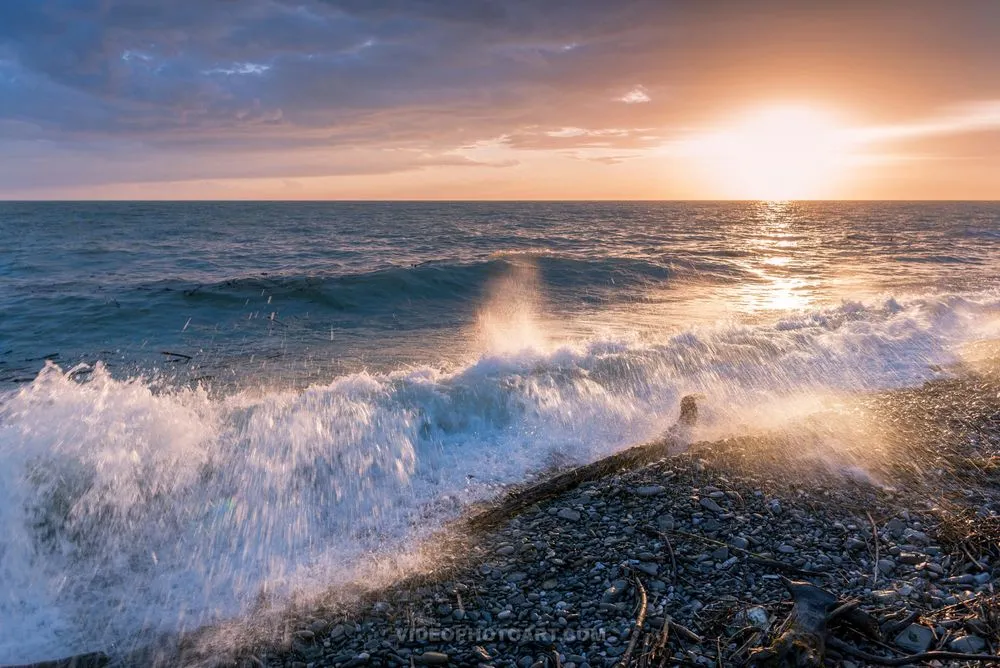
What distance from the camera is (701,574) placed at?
15.5 ft

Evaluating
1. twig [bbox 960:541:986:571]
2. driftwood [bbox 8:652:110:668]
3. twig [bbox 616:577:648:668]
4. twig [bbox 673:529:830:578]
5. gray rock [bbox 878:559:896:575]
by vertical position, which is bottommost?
driftwood [bbox 8:652:110:668]

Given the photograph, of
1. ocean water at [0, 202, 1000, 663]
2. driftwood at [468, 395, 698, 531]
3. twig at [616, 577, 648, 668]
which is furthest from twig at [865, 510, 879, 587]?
ocean water at [0, 202, 1000, 663]

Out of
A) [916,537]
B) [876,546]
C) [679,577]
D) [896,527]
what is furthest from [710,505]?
[916,537]

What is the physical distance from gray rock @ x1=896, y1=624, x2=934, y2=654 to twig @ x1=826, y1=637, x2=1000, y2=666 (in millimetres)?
129

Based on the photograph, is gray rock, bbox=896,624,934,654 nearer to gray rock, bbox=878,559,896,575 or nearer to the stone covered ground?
the stone covered ground

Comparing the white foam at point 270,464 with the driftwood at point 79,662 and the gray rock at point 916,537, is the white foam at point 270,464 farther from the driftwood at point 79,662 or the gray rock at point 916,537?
the gray rock at point 916,537

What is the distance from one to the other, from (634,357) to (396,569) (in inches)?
273

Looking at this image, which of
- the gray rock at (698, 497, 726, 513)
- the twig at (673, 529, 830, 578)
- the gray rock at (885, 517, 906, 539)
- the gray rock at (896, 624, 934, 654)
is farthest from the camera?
the gray rock at (698, 497, 726, 513)

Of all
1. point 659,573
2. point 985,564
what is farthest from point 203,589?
point 985,564

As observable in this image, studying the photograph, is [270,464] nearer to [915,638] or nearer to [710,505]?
[710,505]

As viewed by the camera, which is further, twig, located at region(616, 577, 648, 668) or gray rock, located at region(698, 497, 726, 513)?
gray rock, located at region(698, 497, 726, 513)

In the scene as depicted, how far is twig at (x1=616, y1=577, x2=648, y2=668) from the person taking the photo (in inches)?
151

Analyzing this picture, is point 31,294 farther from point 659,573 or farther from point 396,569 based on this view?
point 659,573

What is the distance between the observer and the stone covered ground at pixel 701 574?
3963 mm
